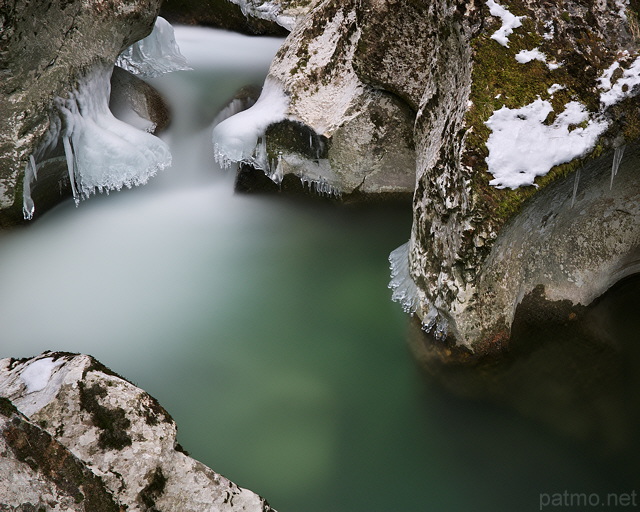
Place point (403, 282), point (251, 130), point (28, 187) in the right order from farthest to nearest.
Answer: point (251, 130)
point (28, 187)
point (403, 282)

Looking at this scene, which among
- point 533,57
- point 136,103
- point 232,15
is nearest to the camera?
point 533,57

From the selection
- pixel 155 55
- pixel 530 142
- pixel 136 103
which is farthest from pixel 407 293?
pixel 155 55

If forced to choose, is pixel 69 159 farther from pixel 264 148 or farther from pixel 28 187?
pixel 264 148

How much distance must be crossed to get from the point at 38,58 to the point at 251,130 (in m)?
1.86

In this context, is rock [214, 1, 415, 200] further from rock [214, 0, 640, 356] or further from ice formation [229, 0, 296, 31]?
ice formation [229, 0, 296, 31]

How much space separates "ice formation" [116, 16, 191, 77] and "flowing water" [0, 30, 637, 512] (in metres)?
0.98

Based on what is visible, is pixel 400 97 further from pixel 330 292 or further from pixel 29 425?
pixel 29 425

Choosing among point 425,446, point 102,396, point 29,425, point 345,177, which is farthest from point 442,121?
point 29,425

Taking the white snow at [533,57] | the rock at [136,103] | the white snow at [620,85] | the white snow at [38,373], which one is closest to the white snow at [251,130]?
the rock at [136,103]

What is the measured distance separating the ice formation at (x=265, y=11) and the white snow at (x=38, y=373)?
241 inches

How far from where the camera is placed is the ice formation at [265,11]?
8109 mm

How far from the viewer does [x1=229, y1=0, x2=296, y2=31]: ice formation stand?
8109 mm

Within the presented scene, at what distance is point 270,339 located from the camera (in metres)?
4.80

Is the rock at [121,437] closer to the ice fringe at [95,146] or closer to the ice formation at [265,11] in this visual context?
the ice fringe at [95,146]
